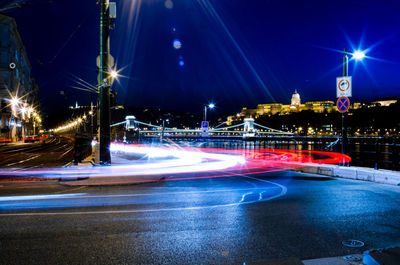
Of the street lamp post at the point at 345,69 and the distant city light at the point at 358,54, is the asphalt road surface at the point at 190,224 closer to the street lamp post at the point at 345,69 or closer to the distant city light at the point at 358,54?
the street lamp post at the point at 345,69

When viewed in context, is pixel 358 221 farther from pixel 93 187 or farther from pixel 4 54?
pixel 4 54

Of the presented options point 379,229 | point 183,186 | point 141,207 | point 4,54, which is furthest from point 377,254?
point 4,54

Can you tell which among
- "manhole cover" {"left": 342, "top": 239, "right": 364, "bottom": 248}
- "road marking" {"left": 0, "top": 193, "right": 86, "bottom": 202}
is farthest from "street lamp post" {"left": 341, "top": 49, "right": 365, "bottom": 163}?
"road marking" {"left": 0, "top": 193, "right": 86, "bottom": 202}

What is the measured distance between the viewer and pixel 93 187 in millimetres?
10398

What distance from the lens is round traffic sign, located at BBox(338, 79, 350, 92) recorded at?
14.2 m

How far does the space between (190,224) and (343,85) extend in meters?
11.3

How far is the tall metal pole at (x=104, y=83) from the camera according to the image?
45.7 ft

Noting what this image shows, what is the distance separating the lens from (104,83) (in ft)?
45.3

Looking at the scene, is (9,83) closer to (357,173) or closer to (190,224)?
(357,173)

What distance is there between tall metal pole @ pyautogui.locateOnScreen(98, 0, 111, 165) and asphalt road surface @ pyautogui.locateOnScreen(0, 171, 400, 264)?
4.51 m

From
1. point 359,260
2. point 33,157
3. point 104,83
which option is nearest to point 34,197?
point 104,83

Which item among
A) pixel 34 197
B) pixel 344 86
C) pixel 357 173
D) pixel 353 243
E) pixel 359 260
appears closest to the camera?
pixel 359 260

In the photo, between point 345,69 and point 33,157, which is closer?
point 345,69

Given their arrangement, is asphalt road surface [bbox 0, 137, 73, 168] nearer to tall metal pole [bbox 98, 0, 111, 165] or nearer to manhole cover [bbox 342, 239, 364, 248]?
tall metal pole [bbox 98, 0, 111, 165]
